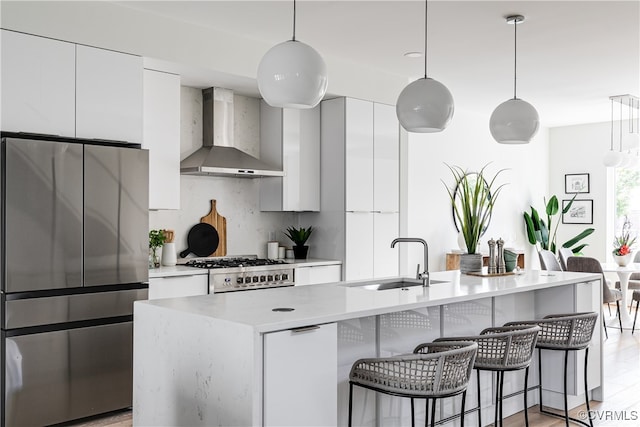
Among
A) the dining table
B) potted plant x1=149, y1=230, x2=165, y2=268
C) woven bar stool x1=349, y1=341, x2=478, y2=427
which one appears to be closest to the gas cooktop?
potted plant x1=149, y1=230, x2=165, y2=268

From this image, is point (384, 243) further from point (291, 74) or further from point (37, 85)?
point (291, 74)

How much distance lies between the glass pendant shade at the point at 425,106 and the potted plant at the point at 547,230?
603cm

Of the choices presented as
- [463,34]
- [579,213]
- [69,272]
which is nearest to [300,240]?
[463,34]

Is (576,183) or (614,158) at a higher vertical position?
(614,158)

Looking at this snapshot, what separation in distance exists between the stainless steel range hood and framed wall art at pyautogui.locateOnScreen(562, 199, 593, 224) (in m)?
5.49

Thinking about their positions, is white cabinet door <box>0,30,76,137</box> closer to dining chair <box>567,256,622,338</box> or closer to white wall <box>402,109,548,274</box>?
white wall <box>402,109,548,274</box>

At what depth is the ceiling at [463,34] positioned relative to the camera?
3.99 metres

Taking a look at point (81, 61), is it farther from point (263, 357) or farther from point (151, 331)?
point (263, 357)

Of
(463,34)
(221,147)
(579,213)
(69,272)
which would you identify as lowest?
(69,272)

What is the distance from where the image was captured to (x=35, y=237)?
3543mm

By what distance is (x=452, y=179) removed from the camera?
7820mm

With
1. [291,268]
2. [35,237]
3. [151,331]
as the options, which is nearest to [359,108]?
[291,268]

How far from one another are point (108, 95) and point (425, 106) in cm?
204

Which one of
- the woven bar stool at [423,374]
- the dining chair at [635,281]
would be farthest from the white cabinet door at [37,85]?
the dining chair at [635,281]
